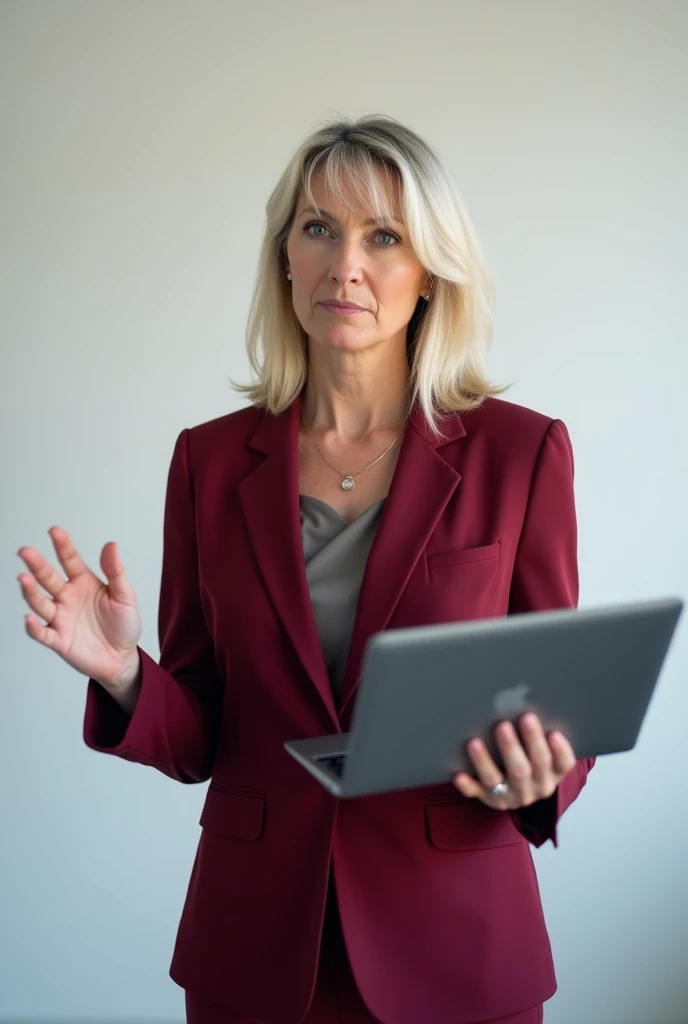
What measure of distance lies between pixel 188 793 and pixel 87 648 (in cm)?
187

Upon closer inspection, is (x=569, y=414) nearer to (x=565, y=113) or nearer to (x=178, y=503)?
(x=565, y=113)

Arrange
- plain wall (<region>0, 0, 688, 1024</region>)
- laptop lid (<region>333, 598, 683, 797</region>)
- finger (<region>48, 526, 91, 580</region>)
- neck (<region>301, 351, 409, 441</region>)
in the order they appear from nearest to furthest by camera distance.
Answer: laptop lid (<region>333, 598, 683, 797</region>) < finger (<region>48, 526, 91, 580</region>) < neck (<region>301, 351, 409, 441</region>) < plain wall (<region>0, 0, 688, 1024</region>)

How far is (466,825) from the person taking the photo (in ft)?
5.06

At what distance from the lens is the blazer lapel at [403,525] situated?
153 centimetres

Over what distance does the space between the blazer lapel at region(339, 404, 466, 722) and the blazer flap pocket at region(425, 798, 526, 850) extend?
0.62 feet

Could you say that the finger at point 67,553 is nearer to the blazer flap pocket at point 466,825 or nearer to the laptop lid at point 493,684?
the laptop lid at point 493,684

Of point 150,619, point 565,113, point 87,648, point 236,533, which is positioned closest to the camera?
point 87,648

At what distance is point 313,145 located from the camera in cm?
177

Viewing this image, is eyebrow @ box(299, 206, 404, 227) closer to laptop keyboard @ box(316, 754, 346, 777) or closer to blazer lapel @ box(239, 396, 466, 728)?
blazer lapel @ box(239, 396, 466, 728)

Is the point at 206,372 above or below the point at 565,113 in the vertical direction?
below

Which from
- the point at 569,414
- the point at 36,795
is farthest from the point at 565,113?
the point at 36,795

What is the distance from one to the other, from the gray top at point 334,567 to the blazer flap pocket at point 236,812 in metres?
0.19

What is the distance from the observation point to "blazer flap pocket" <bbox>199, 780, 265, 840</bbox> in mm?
1584

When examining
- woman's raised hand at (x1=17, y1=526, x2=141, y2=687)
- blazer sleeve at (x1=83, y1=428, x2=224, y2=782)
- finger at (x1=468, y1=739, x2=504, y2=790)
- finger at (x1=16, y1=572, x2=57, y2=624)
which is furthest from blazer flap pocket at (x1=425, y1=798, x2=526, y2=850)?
finger at (x1=16, y1=572, x2=57, y2=624)
